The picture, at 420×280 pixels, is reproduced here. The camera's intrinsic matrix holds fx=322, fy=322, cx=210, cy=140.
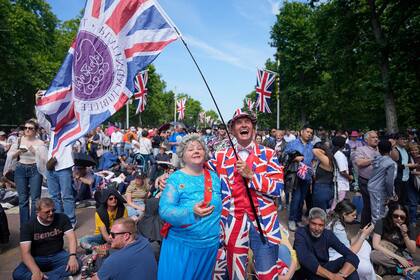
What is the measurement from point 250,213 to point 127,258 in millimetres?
1040

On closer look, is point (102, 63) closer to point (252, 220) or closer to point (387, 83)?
point (252, 220)

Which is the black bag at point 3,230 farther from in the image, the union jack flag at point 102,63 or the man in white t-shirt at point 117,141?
the man in white t-shirt at point 117,141

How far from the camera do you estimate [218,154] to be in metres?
2.74

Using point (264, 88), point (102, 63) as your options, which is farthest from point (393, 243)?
point (264, 88)

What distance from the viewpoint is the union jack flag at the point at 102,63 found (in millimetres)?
3588

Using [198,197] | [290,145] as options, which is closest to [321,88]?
[290,145]

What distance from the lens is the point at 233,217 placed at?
2.60m

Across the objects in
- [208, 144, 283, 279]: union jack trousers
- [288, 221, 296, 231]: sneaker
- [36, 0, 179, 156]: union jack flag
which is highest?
[36, 0, 179, 156]: union jack flag

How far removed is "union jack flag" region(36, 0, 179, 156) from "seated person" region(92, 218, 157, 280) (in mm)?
1327

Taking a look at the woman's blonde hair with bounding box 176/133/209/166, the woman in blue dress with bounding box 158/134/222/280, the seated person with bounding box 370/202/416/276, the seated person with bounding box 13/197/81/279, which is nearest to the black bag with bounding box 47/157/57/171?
the seated person with bounding box 13/197/81/279

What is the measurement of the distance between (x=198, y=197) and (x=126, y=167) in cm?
709

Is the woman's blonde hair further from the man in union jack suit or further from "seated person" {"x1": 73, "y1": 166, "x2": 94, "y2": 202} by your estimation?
"seated person" {"x1": 73, "y1": 166, "x2": 94, "y2": 202}

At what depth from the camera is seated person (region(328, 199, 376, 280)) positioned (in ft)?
12.6

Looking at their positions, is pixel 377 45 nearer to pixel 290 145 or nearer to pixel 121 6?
pixel 290 145
